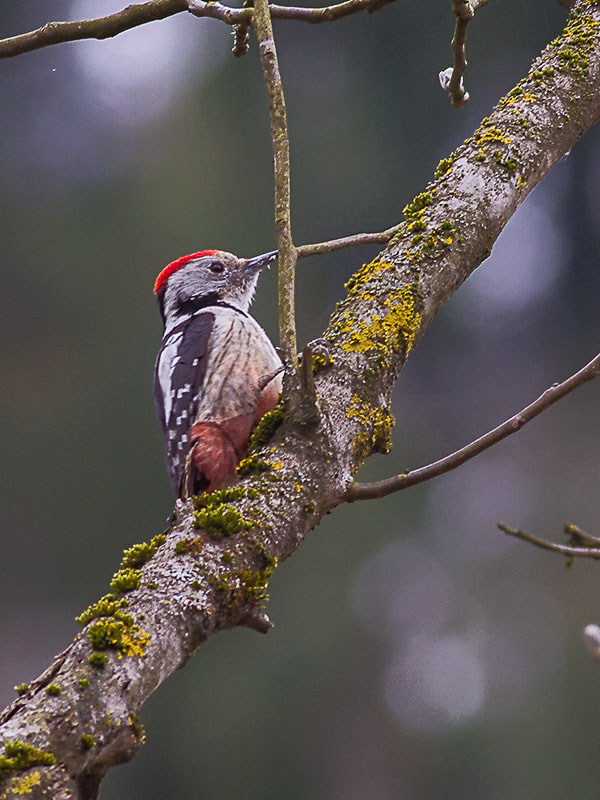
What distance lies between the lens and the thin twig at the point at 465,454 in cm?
174

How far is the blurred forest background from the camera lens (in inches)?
472

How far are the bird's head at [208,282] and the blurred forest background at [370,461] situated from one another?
6750 mm

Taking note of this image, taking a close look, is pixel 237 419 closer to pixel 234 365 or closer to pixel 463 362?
pixel 234 365

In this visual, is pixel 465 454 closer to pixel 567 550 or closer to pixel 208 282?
pixel 567 550

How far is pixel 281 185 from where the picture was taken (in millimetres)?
A: 1909

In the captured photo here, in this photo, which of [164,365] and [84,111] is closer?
[164,365]

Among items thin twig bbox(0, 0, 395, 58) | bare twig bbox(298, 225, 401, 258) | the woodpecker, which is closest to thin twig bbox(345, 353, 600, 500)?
bare twig bbox(298, 225, 401, 258)

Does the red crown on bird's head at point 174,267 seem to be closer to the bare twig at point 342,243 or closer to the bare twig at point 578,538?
the bare twig at point 342,243

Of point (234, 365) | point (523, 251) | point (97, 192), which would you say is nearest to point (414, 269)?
point (234, 365)

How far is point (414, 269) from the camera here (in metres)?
1.95

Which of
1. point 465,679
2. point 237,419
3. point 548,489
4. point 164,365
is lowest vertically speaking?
point 465,679

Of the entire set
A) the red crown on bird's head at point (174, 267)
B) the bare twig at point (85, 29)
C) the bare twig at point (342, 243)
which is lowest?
the bare twig at point (342, 243)

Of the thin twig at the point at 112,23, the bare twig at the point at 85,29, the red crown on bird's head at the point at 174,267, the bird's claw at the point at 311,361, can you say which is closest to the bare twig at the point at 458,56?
the thin twig at the point at 112,23

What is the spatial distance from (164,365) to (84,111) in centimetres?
1430
